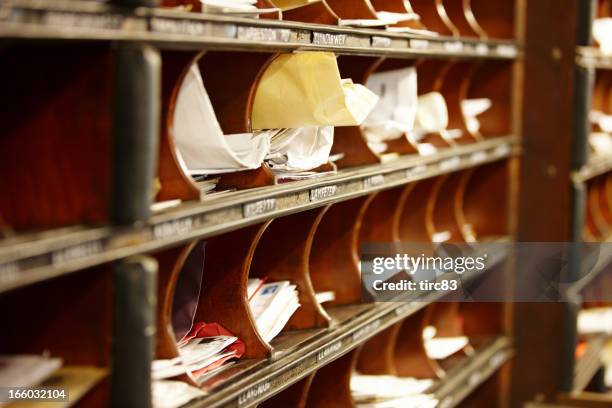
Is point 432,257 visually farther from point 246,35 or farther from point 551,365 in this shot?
point 246,35

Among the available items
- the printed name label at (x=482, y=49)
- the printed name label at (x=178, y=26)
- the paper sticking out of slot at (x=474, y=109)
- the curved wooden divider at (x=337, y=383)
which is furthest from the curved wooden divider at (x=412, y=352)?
the printed name label at (x=178, y=26)

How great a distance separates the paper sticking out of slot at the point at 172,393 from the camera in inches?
68.2

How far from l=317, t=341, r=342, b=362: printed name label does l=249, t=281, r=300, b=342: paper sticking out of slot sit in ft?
0.39

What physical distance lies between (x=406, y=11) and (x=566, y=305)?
1.69 meters

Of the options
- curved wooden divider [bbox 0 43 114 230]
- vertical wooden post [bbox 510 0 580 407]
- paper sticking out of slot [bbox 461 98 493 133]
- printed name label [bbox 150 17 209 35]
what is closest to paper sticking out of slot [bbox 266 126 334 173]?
printed name label [bbox 150 17 209 35]

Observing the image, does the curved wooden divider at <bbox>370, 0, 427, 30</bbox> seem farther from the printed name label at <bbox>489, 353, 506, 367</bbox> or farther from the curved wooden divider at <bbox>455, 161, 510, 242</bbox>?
the printed name label at <bbox>489, 353, 506, 367</bbox>

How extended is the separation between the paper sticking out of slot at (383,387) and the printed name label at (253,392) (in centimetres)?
77

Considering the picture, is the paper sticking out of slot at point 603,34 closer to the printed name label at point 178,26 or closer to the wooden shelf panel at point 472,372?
the wooden shelf panel at point 472,372

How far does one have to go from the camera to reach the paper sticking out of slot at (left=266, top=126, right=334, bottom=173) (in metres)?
2.25

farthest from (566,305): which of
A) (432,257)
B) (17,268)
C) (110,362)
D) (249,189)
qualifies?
(17,268)

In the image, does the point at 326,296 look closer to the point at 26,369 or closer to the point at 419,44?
the point at 419,44

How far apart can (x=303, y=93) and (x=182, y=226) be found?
24.7 inches

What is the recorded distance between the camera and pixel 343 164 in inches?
102

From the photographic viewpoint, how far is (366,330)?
254cm
